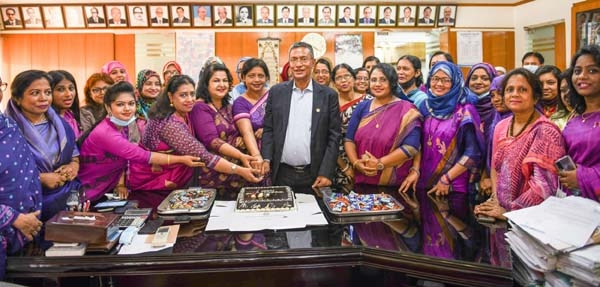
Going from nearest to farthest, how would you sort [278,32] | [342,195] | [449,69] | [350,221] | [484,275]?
1. [484,275]
2. [350,221]
3. [342,195]
4. [449,69]
5. [278,32]

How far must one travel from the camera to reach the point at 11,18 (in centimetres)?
523

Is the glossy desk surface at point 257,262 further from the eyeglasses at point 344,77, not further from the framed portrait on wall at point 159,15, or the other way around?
the framed portrait on wall at point 159,15

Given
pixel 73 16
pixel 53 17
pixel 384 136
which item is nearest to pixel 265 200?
pixel 384 136

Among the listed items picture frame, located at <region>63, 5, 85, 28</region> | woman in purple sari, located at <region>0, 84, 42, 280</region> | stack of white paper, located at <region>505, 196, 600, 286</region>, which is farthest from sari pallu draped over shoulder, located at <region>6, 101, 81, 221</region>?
picture frame, located at <region>63, 5, 85, 28</region>

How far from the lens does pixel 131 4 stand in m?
5.16

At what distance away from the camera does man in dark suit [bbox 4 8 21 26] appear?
17.0 ft

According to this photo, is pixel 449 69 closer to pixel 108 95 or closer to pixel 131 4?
pixel 108 95

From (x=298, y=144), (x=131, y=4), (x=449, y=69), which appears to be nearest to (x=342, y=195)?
(x=298, y=144)

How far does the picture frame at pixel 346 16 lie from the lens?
5.31 metres

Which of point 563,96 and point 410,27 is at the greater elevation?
point 410,27

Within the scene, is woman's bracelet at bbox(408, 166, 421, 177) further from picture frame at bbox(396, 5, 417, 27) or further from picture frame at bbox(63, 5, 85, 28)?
picture frame at bbox(63, 5, 85, 28)

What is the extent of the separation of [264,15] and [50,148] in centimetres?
377

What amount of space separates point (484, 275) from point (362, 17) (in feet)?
14.7

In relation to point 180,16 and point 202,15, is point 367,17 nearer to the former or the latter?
point 202,15
